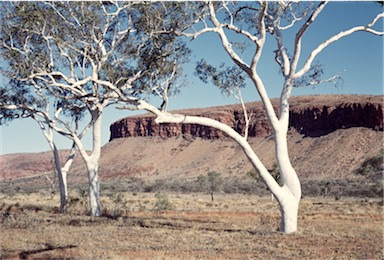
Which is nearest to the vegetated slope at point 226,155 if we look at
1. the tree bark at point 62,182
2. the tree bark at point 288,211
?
the tree bark at point 62,182

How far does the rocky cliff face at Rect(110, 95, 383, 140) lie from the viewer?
211ft

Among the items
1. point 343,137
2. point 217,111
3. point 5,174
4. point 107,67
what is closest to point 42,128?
point 107,67

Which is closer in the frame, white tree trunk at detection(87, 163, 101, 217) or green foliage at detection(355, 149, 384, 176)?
white tree trunk at detection(87, 163, 101, 217)

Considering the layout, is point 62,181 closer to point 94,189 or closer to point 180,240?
point 94,189

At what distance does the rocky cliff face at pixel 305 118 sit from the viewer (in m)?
64.4

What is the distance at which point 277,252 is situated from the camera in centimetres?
813

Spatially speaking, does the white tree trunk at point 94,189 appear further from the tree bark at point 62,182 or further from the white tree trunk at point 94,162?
the tree bark at point 62,182

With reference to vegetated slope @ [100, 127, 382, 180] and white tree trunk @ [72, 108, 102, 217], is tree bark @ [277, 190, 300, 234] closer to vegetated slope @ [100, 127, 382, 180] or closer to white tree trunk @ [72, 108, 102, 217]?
white tree trunk @ [72, 108, 102, 217]

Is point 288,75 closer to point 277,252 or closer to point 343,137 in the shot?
point 277,252

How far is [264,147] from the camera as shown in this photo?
2822 inches

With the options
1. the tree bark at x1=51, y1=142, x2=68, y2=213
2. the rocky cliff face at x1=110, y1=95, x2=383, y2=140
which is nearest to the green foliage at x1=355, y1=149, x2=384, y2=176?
the tree bark at x1=51, y1=142, x2=68, y2=213

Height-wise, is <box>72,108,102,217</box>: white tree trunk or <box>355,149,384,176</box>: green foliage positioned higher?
<box>72,108,102,217</box>: white tree trunk

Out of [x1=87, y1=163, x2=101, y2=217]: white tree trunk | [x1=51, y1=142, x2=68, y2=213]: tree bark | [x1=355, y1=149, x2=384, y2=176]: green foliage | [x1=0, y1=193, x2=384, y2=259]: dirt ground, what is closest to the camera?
[x1=0, y1=193, x2=384, y2=259]: dirt ground

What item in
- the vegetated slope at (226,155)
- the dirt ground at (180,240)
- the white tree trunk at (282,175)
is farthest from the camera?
the vegetated slope at (226,155)
